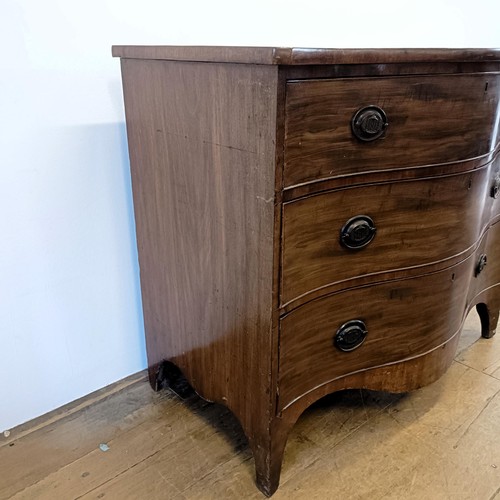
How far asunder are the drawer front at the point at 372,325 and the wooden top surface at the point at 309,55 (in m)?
0.44

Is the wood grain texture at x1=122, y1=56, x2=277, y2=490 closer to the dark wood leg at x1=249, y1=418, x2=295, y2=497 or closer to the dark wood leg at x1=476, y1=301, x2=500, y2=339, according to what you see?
the dark wood leg at x1=249, y1=418, x2=295, y2=497

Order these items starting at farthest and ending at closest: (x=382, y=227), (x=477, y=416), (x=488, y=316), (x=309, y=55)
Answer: (x=488, y=316)
(x=477, y=416)
(x=382, y=227)
(x=309, y=55)

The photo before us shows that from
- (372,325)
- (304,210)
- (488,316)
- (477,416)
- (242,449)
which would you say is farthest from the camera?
(488,316)

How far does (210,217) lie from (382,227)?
1.10ft

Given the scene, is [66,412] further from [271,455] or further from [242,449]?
[271,455]

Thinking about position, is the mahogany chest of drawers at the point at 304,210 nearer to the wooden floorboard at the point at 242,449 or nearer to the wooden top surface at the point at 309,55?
the wooden top surface at the point at 309,55

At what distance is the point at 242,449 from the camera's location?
1165 millimetres

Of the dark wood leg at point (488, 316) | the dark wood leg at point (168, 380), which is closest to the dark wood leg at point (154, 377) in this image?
the dark wood leg at point (168, 380)

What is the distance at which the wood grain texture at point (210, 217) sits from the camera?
2.67 feet

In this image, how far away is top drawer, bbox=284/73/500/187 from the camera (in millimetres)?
772

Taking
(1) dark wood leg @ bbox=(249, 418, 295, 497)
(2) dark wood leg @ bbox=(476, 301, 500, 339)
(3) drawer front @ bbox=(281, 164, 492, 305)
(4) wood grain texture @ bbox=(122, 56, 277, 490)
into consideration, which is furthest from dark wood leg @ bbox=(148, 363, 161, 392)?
(2) dark wood leg @ bbox=(476, 301, 500, 339)

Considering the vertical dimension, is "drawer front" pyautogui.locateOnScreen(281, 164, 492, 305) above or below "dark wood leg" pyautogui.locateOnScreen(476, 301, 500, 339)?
above

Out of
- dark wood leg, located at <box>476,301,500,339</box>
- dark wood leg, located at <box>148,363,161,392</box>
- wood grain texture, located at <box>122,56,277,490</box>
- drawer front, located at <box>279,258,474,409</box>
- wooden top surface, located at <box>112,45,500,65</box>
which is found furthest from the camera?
dark wood leg, located at <box>476,301,500,339</box>

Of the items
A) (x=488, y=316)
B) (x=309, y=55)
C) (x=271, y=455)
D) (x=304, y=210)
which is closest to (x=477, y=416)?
(x=488, y=316)
